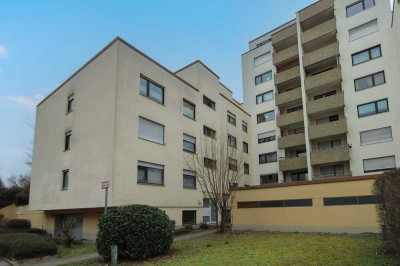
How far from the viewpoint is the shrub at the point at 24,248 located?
13.0m

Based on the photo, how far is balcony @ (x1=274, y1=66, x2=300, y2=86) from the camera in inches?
1261

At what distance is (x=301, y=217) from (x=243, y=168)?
1441cm

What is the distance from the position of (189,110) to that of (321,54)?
14.4 metres

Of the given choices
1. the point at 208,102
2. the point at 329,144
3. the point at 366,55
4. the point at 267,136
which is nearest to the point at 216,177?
the point at 208,102

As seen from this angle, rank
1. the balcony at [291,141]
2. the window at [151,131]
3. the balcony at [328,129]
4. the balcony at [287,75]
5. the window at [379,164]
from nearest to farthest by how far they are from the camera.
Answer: the window at [151,131], the window at [379,164], the balcony at [328,129], the balcony at [291,141], the balcony at [287,75]

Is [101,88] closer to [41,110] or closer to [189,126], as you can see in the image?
[189,126]

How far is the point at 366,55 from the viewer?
2739cm

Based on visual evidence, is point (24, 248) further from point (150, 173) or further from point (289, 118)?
point (289, 118)

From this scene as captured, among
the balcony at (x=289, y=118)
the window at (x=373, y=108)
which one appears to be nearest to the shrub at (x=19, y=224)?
the balcony at (x=289, y=118)

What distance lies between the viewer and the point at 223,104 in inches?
1192

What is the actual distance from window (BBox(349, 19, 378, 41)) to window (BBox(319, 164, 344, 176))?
11.6 meters

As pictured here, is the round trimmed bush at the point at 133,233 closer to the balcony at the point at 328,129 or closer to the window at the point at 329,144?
the balcony at the point at 328,129

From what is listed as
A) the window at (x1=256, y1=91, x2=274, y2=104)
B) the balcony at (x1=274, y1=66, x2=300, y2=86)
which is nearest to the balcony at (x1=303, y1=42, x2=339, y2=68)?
the balcony at (x1=274, y1=66, x2=300, y2=86)

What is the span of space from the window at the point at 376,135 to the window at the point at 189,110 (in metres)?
14.4
